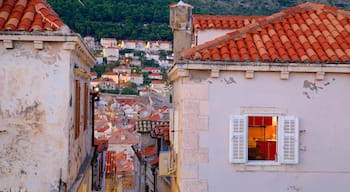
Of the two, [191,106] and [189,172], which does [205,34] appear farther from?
[189,172]

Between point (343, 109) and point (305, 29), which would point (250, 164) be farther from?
point (305, 29)

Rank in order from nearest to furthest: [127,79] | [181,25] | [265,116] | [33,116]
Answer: [33,116] → [265,116] → [181,25] → [127,79]

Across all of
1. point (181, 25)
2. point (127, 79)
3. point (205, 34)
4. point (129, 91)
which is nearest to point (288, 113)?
point (205, 34)

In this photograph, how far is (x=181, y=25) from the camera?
Result: 16688mm

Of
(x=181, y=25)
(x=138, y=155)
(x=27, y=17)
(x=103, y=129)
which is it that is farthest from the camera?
(x=103, y=129)

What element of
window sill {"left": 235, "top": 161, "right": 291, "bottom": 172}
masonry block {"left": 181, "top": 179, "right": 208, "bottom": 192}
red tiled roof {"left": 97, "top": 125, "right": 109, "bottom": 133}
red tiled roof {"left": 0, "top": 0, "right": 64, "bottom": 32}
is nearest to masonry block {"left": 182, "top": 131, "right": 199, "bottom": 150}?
masonry block {"left": 181, "top": 179, "right": 208, "bottom": 192}

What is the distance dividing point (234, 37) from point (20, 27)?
15.6 feet

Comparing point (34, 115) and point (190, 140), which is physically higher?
point (34, 115)

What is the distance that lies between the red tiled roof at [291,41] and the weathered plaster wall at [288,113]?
0.38m

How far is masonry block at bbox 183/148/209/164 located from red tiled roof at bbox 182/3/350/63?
1970 millimetres

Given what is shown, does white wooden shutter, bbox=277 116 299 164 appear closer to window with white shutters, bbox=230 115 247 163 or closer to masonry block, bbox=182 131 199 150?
window with white shutters, bbox=230 115 247 163

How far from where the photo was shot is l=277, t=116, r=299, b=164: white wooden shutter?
10.5 metres

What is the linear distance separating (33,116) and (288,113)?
534cm

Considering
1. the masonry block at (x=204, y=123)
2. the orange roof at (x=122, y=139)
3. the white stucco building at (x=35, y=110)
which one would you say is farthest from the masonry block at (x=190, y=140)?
the orange roof at (x=122, y=139)
